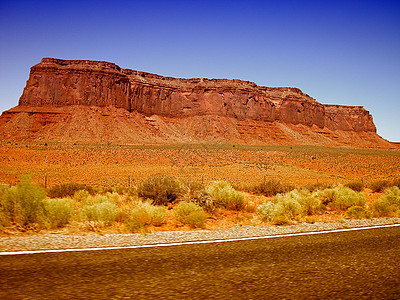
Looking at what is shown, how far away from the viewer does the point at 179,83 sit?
4601 inches

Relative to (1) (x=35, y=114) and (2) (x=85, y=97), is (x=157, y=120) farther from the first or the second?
(1) (x=35, y=114)

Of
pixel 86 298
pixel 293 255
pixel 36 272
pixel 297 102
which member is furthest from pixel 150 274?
pixel 297 102

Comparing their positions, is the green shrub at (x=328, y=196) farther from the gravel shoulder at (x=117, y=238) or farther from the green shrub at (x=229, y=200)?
the gravel shoulder at (x=117, y=238)

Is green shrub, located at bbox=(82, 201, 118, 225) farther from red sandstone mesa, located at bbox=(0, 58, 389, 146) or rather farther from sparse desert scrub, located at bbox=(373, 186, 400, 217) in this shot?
red sandstone mesa, located at bbox=(0, 58, 389, 146)

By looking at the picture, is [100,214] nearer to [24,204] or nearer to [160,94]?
[24,204]

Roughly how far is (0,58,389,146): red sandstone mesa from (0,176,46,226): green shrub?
7066 cm

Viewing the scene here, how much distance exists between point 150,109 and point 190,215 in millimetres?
98848

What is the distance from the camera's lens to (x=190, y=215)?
9289mm

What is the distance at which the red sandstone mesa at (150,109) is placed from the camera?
269 feet

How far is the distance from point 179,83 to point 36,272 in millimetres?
115819

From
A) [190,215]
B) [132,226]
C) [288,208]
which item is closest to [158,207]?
[190,215]

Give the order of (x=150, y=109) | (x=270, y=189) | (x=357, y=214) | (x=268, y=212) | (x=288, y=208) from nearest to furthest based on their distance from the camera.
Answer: (x=268, y=212), (x=288, y=208), (x=357, y=214), (x=270, y=189), (x=150, y=109)

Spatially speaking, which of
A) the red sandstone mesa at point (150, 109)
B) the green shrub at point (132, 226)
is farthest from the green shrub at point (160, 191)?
the red sandstone mesa at point (150, 109)

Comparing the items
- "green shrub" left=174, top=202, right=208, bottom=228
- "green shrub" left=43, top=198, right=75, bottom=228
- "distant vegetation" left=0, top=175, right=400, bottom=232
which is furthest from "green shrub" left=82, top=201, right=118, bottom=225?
"green shrub" left=174, top=202, right=208, bottom=228
